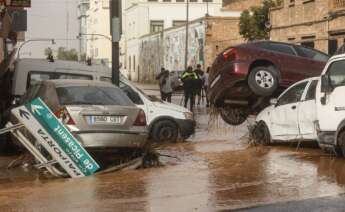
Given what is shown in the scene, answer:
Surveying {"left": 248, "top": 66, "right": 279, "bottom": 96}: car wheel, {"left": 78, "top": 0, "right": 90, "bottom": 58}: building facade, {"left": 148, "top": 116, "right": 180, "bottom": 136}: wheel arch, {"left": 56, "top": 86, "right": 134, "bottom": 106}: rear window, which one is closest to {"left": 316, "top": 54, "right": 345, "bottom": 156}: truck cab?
{"left": 248, "top": 66, "right": 279, "bottom": 96}: car wheel

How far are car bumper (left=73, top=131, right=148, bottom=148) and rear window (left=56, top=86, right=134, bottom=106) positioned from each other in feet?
2.02

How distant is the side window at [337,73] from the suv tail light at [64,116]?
4.66 metres

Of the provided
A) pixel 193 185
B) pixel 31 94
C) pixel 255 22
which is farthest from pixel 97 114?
pixel 255 22

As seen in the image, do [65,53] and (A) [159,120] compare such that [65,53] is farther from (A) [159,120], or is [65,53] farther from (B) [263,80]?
(B) [263,80]

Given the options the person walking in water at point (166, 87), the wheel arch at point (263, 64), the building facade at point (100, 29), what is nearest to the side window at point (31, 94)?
the wheel arch at point (263, 64)

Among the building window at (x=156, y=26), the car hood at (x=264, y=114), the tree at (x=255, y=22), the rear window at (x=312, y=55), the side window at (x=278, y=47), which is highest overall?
the building window at (x=156, y=26)

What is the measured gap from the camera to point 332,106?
13055 mm

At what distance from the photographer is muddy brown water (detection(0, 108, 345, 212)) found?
913 cm

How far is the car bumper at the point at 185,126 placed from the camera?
17.3m

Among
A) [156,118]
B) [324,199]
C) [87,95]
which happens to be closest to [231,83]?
[156,118]

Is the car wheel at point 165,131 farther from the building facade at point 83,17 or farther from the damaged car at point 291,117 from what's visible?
the building facade at point 83,17

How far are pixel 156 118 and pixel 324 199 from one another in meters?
8.26

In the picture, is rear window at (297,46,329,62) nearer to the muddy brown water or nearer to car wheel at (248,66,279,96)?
car wheel at (248,66,279,96)

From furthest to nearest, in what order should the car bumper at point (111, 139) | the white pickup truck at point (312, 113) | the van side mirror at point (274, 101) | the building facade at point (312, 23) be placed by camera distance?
the building facade at point (312, 23), the van side mirror at point (274, 101), the white pickup truck at point (312, 113), the car bumper at point (111, 139)
